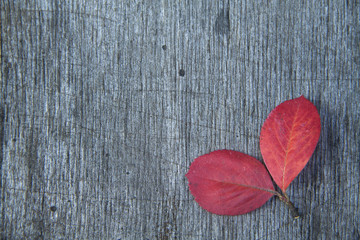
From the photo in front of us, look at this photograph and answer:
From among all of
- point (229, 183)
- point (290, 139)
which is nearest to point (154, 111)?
point (229, 183)

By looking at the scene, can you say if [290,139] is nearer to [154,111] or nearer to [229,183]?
[229,183]

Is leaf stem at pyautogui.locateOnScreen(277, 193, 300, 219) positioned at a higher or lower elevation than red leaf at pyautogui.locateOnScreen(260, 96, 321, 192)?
lower

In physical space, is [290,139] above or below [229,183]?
above

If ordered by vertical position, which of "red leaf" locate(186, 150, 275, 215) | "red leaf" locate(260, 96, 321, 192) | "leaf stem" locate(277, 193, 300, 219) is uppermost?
"red leaf" locate(260, 96, 321, 192)

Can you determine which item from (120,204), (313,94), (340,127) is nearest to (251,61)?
(313,94)

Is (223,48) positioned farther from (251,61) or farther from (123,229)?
(123,229)
